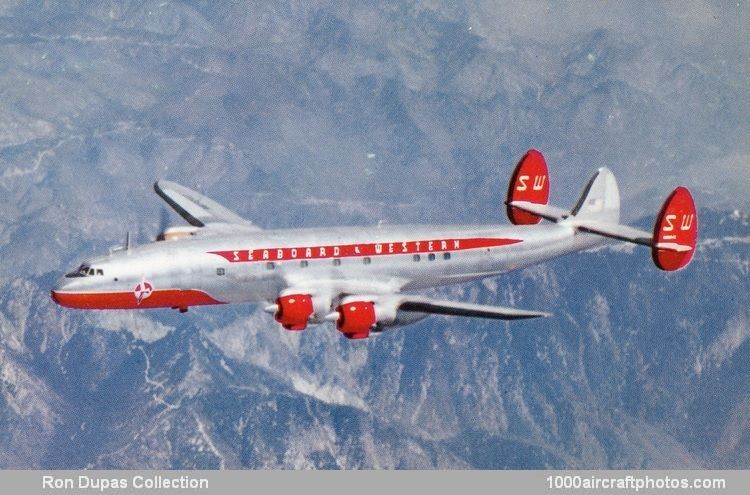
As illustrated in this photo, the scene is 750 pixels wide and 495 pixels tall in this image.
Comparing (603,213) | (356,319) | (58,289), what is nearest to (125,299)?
(58,289)

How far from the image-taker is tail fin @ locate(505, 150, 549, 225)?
85.9 meters

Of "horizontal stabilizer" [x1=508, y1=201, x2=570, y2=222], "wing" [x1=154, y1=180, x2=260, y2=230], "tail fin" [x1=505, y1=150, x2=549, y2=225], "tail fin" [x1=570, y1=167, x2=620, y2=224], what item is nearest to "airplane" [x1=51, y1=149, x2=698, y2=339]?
"horizontal stabilizer" [x1=508, y1=201, x2=570, y2=222]

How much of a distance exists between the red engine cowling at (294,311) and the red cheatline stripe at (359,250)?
3.04 metres

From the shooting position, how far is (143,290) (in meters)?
71.4

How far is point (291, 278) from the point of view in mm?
73312

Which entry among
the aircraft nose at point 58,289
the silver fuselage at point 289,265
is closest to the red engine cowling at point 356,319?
the silver fuselage at point 289,265

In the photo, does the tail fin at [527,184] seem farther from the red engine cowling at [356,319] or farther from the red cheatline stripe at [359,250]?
the red engine cowling at [356,319]

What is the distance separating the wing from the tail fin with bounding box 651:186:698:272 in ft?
85.3

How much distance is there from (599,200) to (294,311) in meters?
25.3

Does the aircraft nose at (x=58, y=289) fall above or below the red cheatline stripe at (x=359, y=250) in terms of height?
below

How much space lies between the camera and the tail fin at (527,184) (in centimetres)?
8588
